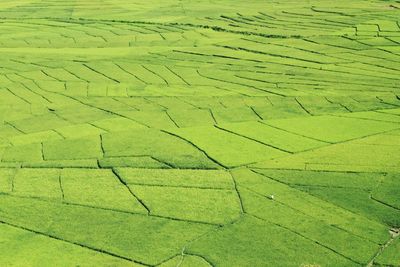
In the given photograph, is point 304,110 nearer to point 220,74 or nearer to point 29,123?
point 220,74

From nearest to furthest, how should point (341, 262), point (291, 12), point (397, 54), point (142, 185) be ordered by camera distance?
point (341, 262)
point (142, 185)
point (397, 54)
point (291, 12)

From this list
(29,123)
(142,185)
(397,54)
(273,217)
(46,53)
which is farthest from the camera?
(46,53)

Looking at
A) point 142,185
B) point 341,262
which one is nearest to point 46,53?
point 142,185

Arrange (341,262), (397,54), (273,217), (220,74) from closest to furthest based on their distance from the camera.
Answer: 1. (341,262)
2. (273,217)
3. (220,74)
4. (397,54)

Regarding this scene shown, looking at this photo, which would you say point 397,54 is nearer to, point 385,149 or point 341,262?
point 385,149

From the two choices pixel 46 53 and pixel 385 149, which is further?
pixel 46 53

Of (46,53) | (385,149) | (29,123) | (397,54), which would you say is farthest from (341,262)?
(46,53)
